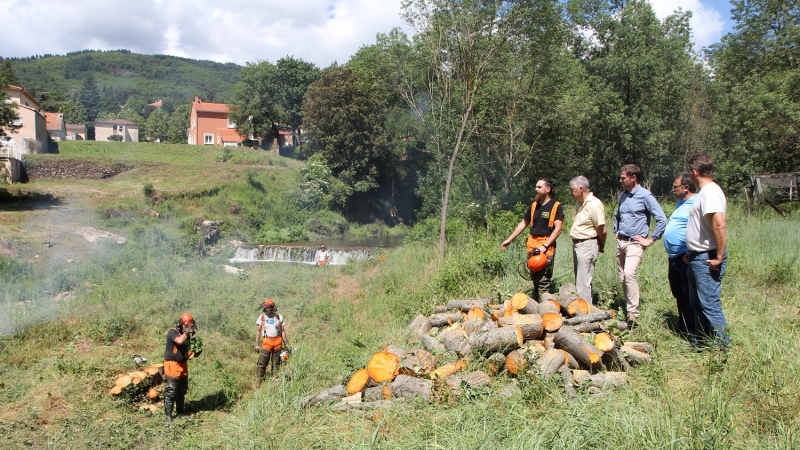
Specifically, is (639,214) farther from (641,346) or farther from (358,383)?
(358,383)

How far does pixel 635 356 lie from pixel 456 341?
174cm

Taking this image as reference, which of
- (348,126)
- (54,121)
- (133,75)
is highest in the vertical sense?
(133,75)

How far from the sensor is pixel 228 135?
5234 centimetres

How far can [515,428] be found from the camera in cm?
364

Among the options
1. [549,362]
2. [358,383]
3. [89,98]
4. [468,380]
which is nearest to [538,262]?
[549,362]

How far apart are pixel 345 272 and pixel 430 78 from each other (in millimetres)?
6104

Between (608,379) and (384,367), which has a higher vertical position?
(608,379)

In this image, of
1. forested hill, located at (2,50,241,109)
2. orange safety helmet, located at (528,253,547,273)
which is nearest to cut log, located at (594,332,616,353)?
orange safety helmet, located at (528,253,547,273)

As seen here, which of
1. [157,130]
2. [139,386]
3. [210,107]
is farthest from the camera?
[157,130]

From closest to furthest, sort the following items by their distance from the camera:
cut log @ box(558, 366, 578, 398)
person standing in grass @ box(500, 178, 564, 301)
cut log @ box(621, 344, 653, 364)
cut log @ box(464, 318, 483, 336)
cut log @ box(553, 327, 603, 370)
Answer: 1. cut log @ box(558, 366, 578, 398)
2. cut log @ box(553, 327, 603, 370)
3. cut log @ box(621, 344, 653, 364)
4. cut log @ box(464, 318, 483, 336)
5. person standing in grass @ box(500, 178, 564, 301)

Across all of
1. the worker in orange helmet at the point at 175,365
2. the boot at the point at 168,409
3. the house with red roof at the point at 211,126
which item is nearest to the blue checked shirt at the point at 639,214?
the worker in orange helmet at the point at 175,365

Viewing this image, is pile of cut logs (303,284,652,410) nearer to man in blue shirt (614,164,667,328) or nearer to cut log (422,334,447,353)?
cut log (422,334,447,353)

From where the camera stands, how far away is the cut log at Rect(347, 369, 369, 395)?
5039 millimetres

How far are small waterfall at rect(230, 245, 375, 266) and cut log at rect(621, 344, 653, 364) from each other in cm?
1585
